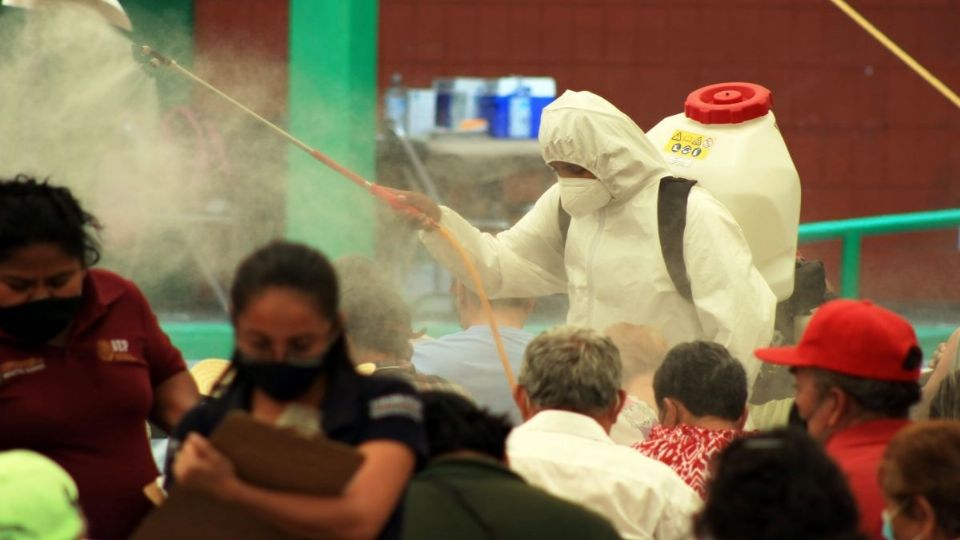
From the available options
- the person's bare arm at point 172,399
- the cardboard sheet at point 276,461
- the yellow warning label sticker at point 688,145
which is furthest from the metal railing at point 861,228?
the cardboard sheet at point 276,461

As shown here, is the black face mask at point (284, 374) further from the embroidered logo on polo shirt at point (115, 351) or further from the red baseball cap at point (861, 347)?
the red baseball cap at point (861, 347)

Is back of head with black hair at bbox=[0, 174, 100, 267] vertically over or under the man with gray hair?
over

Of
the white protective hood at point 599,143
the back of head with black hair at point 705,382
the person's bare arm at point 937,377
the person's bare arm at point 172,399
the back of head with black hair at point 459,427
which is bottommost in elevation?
the person's bare arm at point 937,377

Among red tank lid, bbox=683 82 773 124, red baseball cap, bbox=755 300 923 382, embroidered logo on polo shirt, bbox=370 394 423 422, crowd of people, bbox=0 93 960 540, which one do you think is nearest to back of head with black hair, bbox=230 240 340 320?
crowd of people, bbox=0 93 960 540

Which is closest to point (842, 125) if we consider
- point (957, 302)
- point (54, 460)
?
point (957, 302)

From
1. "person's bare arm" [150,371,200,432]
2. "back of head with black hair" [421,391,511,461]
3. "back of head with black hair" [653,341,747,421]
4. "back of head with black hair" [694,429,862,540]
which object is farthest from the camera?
"back of head with black hair" [653,341,747,421]

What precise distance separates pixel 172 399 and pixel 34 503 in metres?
0.76

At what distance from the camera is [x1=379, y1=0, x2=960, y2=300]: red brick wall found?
32.1 ft

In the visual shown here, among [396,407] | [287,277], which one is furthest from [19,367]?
[396,407]

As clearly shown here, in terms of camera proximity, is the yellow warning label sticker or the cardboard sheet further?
the yellow warning label sticker

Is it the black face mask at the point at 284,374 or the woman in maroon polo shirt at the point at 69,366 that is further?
the woman in maroon polo shirt at the point at 69,366

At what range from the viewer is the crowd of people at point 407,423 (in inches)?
91.0

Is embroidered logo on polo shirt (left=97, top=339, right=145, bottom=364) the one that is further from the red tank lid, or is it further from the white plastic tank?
the red tank lid

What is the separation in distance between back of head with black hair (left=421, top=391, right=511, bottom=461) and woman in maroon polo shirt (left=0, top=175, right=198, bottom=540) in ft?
1.96
